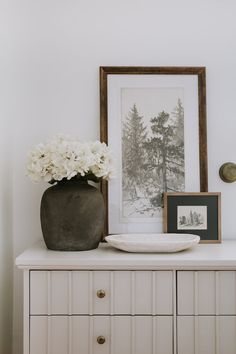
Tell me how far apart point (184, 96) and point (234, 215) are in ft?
2.16

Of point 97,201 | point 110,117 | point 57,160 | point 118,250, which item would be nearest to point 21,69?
point 110,117

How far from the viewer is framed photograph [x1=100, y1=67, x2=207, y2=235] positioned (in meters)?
2.35

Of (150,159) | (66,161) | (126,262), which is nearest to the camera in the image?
(126,262)

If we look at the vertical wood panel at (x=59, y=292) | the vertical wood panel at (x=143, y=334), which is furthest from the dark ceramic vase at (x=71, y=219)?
the vertical wood panel at (x=143, y=334)

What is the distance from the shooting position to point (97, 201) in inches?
81.7

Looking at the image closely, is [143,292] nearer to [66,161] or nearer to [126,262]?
[126,262]

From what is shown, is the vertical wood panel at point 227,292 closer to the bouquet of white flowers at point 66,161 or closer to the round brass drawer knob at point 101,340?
the round brass drawer knob at point 101,340

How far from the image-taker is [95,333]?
1868mm

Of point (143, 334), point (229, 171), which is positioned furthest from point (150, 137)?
point (143, 334)

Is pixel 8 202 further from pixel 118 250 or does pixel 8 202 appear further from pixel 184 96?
pixel 184 96

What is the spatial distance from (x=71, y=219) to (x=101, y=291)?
0.35 m

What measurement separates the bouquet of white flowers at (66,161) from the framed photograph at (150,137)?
283 millimetres

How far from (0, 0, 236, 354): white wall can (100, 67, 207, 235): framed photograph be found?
0.06 m

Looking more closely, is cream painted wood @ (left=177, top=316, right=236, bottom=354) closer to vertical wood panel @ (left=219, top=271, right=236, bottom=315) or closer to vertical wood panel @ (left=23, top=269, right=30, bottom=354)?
vertical wood panel @ (left=219, top=271, right=236, bottom=315)
